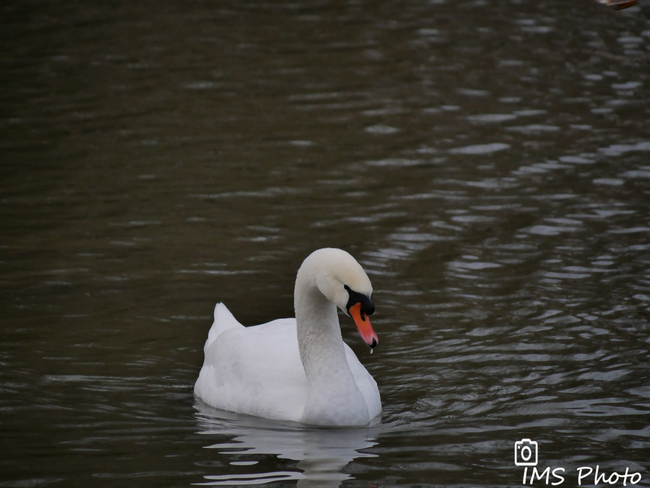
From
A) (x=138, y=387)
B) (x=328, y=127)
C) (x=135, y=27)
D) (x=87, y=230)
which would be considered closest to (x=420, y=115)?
(x=328, y=127)

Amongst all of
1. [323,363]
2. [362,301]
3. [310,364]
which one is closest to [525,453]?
[362,301]

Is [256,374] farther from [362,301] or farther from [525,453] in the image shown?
[525,453]

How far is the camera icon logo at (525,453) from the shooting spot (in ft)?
22.8

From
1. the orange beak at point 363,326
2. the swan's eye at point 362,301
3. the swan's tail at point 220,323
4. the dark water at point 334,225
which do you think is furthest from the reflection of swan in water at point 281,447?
the swan's tail at point 220,323

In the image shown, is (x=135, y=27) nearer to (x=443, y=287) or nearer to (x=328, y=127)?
(x=328, y=127)

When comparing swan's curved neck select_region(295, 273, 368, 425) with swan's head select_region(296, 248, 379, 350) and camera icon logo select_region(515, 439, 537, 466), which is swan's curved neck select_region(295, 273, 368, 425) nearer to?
swan's head select_region(296, 248, 379, 350)

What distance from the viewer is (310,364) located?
25.6 feet

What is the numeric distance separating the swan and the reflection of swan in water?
116mm

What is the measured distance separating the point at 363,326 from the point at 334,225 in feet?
15.4

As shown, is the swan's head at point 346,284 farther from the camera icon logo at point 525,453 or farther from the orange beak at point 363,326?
the camera icon logo at point 525,453

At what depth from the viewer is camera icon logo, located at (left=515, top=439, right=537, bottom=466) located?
6.94 meters

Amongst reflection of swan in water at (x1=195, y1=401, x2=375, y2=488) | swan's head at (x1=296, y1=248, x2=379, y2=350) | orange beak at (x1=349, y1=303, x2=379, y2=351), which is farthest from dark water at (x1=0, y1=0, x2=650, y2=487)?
swan's head at (x1=296, y1=248, x2=379, y2=350)

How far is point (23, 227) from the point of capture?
38.6 ft

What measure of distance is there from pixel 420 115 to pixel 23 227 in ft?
19.9
